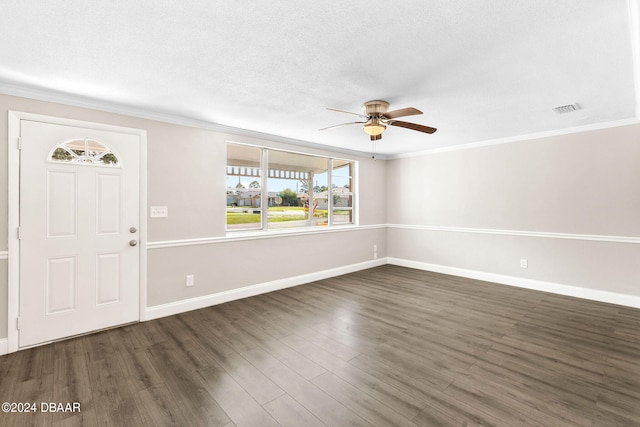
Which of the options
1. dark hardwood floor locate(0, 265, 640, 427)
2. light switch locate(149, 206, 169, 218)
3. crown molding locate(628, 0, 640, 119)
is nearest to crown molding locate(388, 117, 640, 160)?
crown molding locate(628, 0, 640, 119)

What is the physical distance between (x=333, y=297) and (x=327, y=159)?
2708 mm

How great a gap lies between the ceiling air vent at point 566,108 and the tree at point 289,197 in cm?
381

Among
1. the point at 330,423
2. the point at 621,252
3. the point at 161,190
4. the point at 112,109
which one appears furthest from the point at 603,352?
the point at 112,109

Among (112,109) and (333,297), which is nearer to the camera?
(112,109)

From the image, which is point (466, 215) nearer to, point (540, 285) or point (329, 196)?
point (540, 285)

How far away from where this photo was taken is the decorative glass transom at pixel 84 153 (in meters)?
2.95

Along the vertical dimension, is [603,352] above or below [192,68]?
below

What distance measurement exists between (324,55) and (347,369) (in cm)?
252

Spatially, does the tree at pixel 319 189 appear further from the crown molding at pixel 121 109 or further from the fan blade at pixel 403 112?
the fan blade at pixel 403 112

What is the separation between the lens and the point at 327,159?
5.71 meters

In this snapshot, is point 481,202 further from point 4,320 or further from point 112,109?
point 4,320

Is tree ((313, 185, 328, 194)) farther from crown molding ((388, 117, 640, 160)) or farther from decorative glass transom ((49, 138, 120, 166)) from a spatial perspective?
decorative glass transom ((49, 138, 120, 166))

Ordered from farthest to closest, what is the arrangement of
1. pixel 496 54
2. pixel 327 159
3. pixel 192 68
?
pixel 327 159 → pixel 192 68 → pixel 496 54

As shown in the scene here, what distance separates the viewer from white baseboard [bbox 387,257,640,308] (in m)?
3.90
